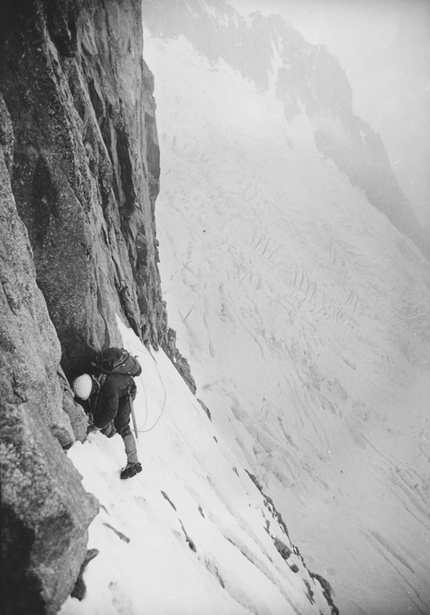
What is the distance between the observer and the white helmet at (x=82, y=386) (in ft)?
14.4

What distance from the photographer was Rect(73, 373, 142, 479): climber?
14.5ft

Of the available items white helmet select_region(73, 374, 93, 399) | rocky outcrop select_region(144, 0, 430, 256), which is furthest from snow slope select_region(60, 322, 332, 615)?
rocky outcrop select_region(144, 0, 430, 256)

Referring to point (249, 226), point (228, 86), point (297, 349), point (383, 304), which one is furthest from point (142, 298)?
point (228, 86)

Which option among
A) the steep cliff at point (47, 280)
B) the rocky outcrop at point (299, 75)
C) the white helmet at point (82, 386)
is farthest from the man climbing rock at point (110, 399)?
the rocky outcrop at point (299, 75)

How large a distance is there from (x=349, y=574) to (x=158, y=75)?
45544 millimetres

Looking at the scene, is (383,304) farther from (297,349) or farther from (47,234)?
(47,234)

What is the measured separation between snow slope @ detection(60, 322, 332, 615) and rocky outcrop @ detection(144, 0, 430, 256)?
47.3 metres

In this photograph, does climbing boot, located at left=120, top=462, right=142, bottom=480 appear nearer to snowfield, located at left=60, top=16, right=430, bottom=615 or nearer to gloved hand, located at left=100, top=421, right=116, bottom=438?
snowfield, located at left=60, top=16, right=430, bottom=615

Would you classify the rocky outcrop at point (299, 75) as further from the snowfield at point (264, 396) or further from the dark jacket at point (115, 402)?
the dark jacket at point (115, 402)

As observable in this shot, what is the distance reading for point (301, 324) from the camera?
2677cm

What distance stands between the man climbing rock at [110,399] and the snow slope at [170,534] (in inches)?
8.3

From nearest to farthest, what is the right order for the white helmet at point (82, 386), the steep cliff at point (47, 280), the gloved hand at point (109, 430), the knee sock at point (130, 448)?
the steep cliff at point (47, 280) < the white helmet at point (82, 386) < the knee sock at point (130, 448) < the gloved hand at point (109, 430)

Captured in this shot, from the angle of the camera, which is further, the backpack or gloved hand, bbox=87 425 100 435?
the backpack

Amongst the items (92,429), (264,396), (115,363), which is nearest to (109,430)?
(92,429)
